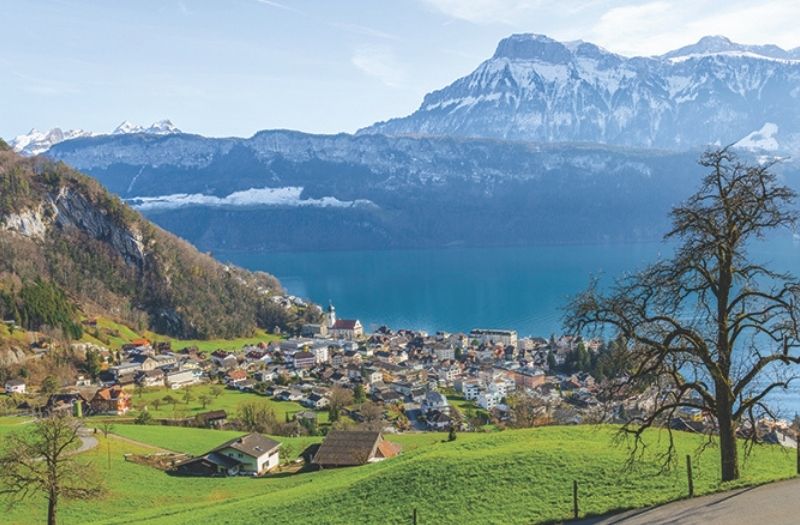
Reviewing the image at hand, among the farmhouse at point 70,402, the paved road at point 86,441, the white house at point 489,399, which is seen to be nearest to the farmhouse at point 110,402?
the farmhouse at point 70,402

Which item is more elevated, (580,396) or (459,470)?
(459,470)

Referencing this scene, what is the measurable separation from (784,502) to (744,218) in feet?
16.8

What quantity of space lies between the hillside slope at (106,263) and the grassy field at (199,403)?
33214mm

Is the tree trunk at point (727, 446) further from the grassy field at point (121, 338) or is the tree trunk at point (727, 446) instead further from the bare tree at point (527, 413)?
the grassy field at point (121, 338)

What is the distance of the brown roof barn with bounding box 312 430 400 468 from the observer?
35.5 metres

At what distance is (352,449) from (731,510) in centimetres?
2588

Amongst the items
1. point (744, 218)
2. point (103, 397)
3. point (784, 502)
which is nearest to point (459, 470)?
point (784, 502)

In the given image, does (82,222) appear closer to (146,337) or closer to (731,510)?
(146,337)

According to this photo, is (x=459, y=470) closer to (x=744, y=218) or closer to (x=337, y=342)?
(x=744, y=218)

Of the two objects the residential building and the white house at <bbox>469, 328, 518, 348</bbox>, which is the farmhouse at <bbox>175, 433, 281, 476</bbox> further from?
the white house at <bbox>469, 328, 518, 348</bbox>

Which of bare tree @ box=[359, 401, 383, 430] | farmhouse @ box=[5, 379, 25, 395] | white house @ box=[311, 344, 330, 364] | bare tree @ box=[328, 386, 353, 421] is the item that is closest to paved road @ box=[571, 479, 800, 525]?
bare tree @ box=[359, 401, 383, 430]

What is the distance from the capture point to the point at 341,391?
71062mm

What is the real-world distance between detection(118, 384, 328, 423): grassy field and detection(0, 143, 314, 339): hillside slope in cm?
3321

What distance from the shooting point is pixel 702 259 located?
1362 centimetres
